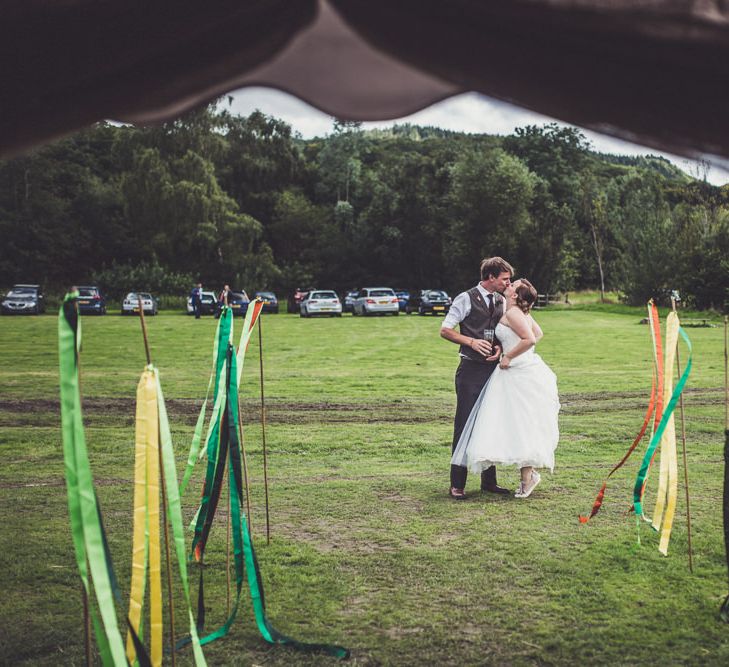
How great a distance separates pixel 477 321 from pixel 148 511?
447cm

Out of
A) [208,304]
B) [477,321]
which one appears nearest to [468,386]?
[477,321]

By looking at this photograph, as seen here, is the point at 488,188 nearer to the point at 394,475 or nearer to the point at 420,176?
the point at 420,176

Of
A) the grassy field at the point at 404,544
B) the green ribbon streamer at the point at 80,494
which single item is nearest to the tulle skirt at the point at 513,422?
the grassy field at the point at 404,544

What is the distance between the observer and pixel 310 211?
68875 mm

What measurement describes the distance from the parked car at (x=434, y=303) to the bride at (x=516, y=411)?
118 feet

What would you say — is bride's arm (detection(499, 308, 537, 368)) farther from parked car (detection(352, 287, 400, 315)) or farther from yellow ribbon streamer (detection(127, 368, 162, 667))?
parked car (detection(352, 287, 400, 315))

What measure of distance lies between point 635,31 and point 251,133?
5700cm

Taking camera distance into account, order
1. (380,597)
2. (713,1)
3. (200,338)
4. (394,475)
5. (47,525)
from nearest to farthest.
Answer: (713,1), (380,597), (47,525), (394,475), (200,338)

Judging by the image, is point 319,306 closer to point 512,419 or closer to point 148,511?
point 512,419

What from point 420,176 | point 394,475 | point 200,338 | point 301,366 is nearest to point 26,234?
point 420,176

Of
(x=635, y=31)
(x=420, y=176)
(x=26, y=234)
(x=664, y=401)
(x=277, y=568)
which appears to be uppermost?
(x=420, y=176)

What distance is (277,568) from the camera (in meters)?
5.38

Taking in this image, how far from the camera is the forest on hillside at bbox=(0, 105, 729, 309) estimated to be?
5297 cm

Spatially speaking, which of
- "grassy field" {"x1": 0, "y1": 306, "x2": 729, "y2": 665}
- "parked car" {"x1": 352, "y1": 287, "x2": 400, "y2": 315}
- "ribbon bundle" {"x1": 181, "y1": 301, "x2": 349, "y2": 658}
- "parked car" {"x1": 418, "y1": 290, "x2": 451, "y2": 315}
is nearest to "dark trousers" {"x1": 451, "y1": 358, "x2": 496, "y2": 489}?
"grassy field" {"x1": 0, "y1": 306, "x2": 729, "y2": 665}
